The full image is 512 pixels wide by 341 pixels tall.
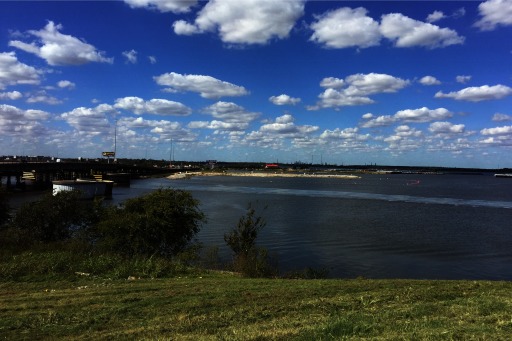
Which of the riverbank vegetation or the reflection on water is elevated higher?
the riverbank vegetation

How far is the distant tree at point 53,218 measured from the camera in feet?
88.6

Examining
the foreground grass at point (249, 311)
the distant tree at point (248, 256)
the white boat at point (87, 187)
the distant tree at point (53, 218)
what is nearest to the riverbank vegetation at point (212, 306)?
the foreground grass at point (249, 311)

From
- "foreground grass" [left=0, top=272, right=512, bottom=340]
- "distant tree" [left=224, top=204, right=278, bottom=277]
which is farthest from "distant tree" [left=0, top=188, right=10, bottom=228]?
"foreground grass" [left=0, top=272, right=512, bottom=340]

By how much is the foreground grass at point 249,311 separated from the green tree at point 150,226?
9.38m

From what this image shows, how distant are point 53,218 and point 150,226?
26.0 ft

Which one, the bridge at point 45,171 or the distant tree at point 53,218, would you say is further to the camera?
the bridge at point 45,171

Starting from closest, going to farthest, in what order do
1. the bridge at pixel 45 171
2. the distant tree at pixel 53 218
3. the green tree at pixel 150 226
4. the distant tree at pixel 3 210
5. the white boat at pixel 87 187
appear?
the green tree at pixel 150 226 → the distant tree at pixel 53 218 → the distant tree at pixel 3 210 → the white boat at pixel 87 187 → the bridge at pixel 45 171

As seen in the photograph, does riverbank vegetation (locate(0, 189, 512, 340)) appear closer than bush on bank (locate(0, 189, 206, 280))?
Yes

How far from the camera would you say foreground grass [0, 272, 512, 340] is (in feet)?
26.1

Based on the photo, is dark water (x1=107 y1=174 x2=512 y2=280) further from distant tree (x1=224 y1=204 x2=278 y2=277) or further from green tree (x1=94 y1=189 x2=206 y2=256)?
green tree (x1=94 y1=189 x2=206 y2=256)

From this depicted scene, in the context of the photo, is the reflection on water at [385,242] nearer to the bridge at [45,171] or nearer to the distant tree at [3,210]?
the distant tree at [3,210]

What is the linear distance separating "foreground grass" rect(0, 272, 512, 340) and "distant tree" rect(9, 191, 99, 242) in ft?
47.9

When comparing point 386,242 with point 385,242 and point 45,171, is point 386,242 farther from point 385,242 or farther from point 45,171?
point 45,171

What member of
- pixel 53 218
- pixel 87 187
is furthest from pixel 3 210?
pixel 87 187
